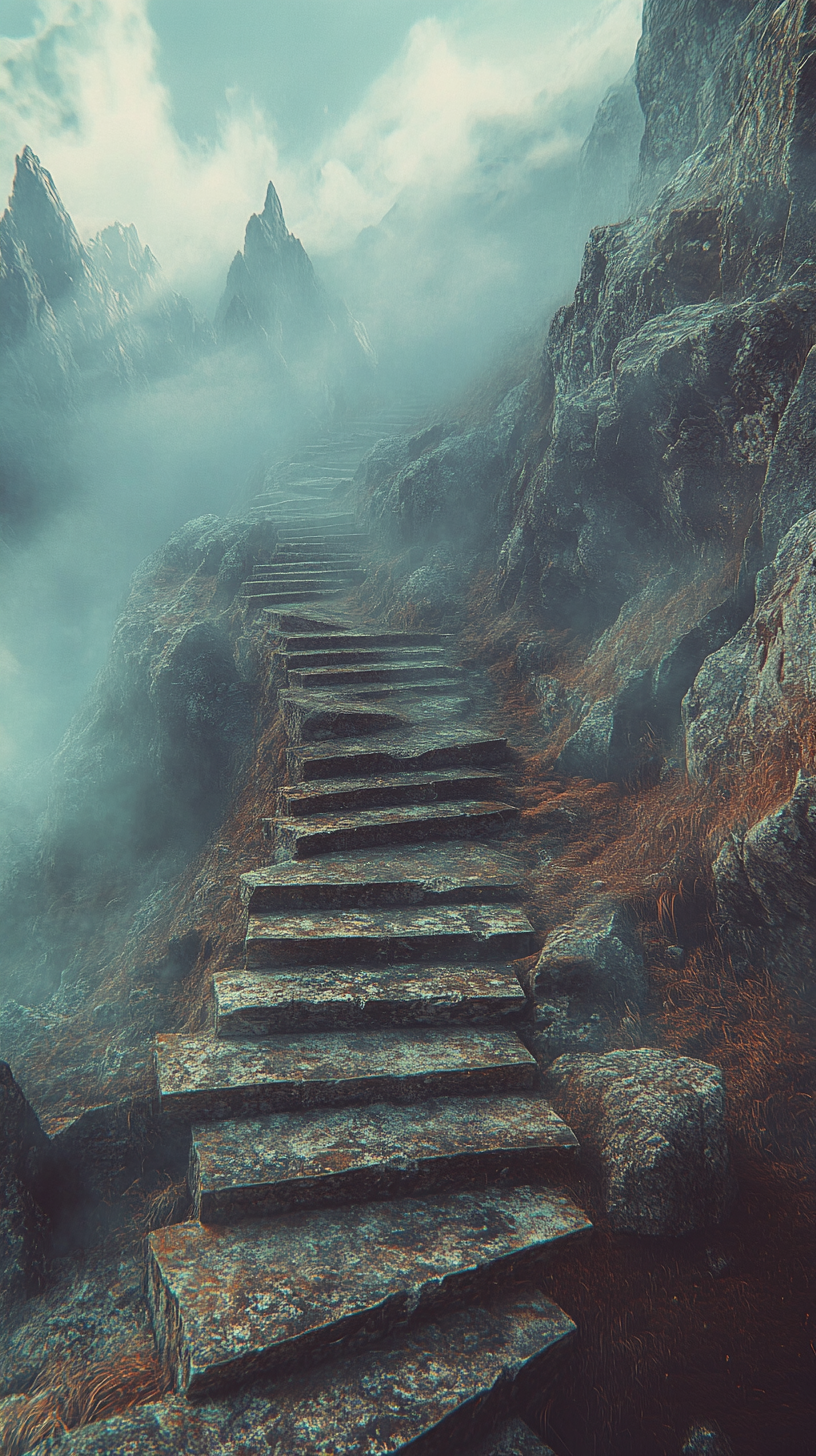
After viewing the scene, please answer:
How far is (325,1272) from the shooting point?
284 centimetres

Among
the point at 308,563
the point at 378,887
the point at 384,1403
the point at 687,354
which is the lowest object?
the point at 384,1403

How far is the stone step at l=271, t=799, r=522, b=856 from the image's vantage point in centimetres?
568

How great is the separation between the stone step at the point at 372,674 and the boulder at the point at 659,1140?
225 inches

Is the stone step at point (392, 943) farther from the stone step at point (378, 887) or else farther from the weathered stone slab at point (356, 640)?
the weathered stone slab at point (356, 640)

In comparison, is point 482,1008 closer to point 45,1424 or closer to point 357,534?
point 45,1424

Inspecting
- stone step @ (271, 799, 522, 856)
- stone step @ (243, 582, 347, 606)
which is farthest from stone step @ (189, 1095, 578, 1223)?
stone step @ (243, 582, 347, 606)

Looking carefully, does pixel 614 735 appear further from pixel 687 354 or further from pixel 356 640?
pixel 356 640

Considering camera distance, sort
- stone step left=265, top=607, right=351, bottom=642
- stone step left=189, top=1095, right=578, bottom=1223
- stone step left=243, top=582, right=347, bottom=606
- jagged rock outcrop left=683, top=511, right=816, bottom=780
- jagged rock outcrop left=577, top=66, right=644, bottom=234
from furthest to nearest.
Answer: jagged rock outcrop left=577, top=66, right=644, bottom=234 < stone step left=243, top=582, right=347, bottom=606 < stone step left=265, top=607, right=351, bottom=642 < jagged rock outcrop left=683, top=511, right=816, bottom=780 < stone step left=189, top=1095, right=578, bottom=1223

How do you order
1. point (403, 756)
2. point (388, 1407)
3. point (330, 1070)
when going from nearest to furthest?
point (388, 1407)
point (330, 1070)
point (403, 756)

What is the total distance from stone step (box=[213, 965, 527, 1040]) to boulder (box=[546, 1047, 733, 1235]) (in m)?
0.83

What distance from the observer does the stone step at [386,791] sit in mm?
6160

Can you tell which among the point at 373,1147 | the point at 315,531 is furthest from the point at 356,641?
the point at 373,1147

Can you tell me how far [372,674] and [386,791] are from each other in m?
2.72

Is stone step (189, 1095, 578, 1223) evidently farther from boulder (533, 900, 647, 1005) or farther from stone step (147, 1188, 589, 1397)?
boulder (533, 900, 647, 1005)
